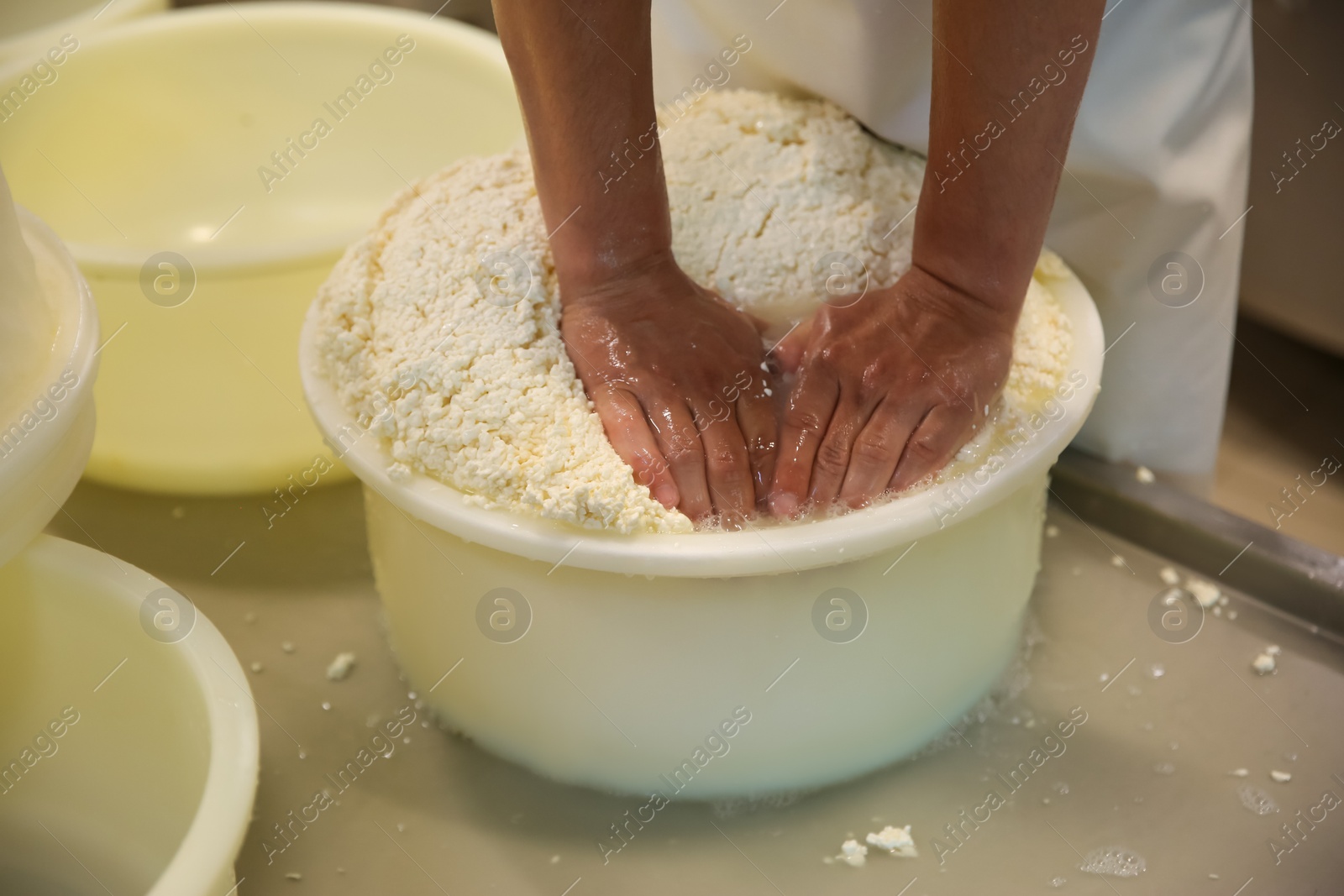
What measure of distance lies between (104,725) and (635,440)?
36 cm

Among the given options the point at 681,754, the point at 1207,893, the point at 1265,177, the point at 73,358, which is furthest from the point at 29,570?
the point at 1265,177

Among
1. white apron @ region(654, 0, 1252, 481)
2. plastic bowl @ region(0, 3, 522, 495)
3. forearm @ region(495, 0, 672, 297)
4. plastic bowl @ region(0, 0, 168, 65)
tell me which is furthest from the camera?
plastic bowl @ region(0, 0, 168, 65)

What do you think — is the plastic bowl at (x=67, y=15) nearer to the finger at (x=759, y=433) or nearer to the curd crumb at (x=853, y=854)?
the finger at (x=759, y=433)

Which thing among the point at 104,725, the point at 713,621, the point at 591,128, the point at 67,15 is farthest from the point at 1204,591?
the point at 67,15

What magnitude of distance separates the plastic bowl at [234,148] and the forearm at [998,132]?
531mm

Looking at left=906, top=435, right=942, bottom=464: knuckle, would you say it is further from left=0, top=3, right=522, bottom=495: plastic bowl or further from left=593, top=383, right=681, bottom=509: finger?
left=0, top=3, right=522, bottom=495: plastic bowl

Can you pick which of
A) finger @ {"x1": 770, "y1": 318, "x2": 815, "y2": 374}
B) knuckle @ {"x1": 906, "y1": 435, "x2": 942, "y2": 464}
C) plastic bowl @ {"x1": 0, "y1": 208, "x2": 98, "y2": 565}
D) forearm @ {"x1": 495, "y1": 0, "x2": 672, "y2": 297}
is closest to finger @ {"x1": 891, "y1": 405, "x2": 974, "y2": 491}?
knuckle @ {"x1": 906, "y1": 435, "x2": 942, "y2": 464}

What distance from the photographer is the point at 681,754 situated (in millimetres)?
777

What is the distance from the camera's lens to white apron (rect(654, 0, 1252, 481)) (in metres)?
0.91

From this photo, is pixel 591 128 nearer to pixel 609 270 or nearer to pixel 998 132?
pixel 609 270

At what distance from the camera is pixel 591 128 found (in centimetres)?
75

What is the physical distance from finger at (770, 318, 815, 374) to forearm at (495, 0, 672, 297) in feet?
0.32

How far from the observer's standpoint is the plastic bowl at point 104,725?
2.09 ft

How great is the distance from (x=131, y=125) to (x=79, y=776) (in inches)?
31.8
